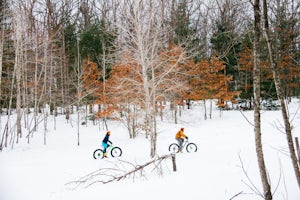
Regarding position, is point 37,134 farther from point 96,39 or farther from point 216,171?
point 216,171

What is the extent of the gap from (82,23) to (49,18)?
229 inches

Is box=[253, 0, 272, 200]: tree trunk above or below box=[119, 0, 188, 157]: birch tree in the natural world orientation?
below

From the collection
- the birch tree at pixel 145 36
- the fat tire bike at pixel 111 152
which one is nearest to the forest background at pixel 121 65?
the birch tree at pixel 145 36

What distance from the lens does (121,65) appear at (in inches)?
588

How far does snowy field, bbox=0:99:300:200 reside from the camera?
625 cm

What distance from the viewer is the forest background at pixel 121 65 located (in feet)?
39.1

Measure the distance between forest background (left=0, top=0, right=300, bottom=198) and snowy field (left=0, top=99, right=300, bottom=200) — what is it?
168 centimetres

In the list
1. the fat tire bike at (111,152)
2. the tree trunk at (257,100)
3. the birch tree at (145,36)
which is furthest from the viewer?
the fat tire bike at (111,152)

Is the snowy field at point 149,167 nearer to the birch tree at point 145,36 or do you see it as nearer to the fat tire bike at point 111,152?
the fat tire bike at point 111,152

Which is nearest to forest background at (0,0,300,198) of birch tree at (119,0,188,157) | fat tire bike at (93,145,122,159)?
birch tree at (119,0,188,157)

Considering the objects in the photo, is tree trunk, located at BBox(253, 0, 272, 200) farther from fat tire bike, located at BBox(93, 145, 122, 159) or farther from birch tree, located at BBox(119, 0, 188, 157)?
fat tire bike, located at BBox(93, 145, 122, 159)

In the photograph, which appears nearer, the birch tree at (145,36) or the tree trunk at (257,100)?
the tree trunk at (257,100)

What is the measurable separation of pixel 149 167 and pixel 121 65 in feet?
25.0

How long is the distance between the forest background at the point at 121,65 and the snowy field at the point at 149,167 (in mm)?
1682
